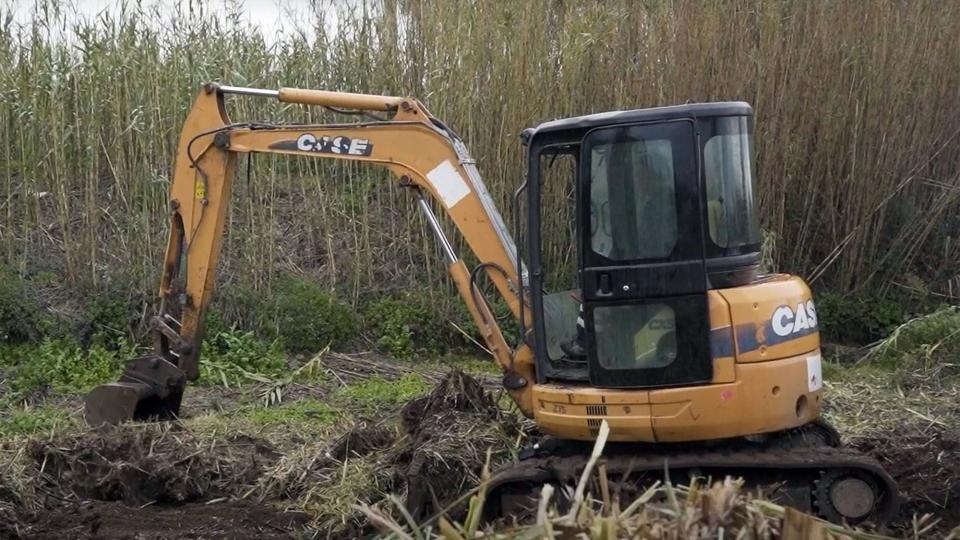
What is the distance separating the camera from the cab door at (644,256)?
18.9 ft

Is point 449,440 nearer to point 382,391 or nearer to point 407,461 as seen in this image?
point 407,461

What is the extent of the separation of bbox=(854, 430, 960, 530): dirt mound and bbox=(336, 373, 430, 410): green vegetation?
3.16 meters

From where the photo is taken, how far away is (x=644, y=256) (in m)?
5.82

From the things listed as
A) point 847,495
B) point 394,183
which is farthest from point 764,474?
point 394,183

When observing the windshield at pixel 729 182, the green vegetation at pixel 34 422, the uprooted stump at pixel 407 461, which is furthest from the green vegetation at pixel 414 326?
the windshield at pixel 729 182

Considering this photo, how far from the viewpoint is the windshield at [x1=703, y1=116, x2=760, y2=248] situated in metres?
5.88

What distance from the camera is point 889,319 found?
37.3ft

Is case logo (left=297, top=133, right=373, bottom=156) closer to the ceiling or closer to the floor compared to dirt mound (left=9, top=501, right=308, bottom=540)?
closer to the ceiling

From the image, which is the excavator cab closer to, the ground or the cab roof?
the cab roof

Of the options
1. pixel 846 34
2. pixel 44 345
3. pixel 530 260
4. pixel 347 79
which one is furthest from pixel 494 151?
pixel 530 260

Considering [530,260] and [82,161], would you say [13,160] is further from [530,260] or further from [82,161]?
[530,260]

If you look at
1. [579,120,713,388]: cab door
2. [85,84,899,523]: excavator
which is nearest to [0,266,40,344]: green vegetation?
[85,84,899,523]: excavator

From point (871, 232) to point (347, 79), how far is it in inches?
189

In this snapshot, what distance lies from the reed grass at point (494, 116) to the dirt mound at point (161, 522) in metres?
4.50
